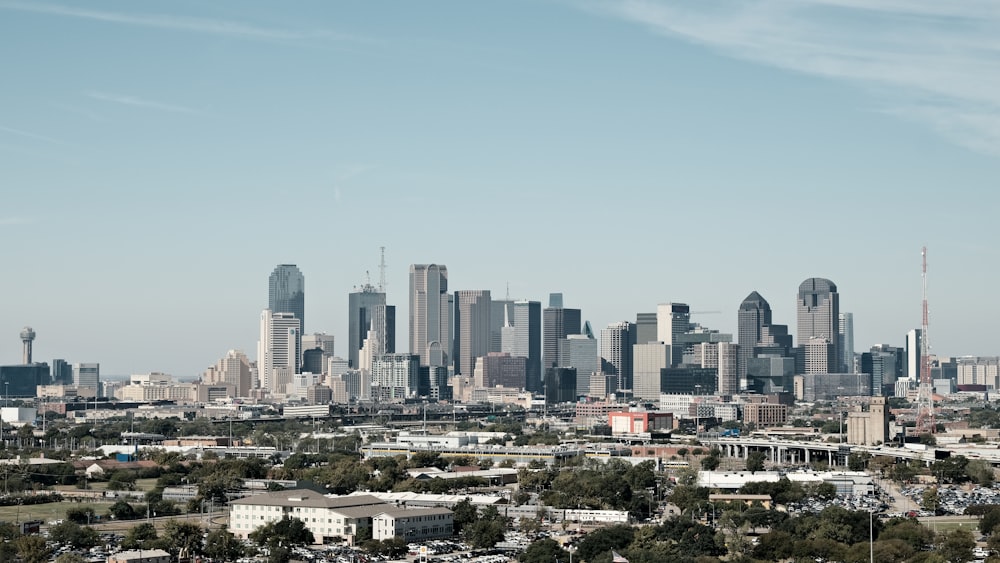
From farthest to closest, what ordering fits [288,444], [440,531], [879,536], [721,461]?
[288,444]
[721,461]
[440,531]
[879,536]

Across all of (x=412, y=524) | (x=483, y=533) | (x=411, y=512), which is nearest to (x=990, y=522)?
(x=483, y=533)

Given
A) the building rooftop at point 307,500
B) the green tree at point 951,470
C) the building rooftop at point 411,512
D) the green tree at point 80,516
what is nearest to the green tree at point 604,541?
the building rooftop at point 411,512

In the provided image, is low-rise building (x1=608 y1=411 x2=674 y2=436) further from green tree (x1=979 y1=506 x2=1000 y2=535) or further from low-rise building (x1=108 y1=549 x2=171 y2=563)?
low-rise building (x1=108 y1=549 x2=171 y2=563)

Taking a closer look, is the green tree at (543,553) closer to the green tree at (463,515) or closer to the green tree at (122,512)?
the green tree at (463,515)

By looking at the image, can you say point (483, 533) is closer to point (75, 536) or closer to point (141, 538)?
point (141, 538)

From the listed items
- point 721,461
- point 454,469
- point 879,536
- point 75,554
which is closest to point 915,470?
point 721,461

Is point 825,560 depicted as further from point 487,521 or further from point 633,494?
point 633,494
